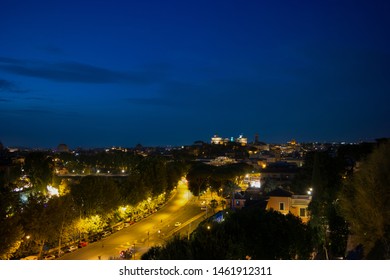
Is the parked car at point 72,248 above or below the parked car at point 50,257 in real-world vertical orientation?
below

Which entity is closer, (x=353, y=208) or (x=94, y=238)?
(x=353, y=208)

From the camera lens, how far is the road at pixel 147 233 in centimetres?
1538

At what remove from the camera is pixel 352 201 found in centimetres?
1066

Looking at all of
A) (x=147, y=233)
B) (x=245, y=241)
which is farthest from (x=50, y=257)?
(x=245, y=241)

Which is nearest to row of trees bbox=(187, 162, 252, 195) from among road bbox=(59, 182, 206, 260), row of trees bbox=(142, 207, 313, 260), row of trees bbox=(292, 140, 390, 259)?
road bbox=(59, 182, 206, 260)

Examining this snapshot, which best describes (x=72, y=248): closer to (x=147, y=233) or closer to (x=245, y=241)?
(x=147, y=233)

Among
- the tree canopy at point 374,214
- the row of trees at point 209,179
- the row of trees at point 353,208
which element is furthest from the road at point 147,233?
the tree canopy at point 374,214

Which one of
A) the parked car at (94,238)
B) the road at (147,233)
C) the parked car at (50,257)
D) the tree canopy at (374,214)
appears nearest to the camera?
the tree canopy at (374,214)

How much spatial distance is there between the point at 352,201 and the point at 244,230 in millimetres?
3284

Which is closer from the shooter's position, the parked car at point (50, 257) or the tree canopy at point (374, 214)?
the tree canopy at point (374, 214)

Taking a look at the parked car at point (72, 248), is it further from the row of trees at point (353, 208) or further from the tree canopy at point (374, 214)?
the tree canopy at point (374, 214)

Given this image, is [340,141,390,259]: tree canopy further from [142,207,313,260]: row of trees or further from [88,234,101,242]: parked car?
[88,234,101,242]: parked car

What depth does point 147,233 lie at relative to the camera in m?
19.5

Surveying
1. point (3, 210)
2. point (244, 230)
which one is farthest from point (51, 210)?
point (244, 230)
